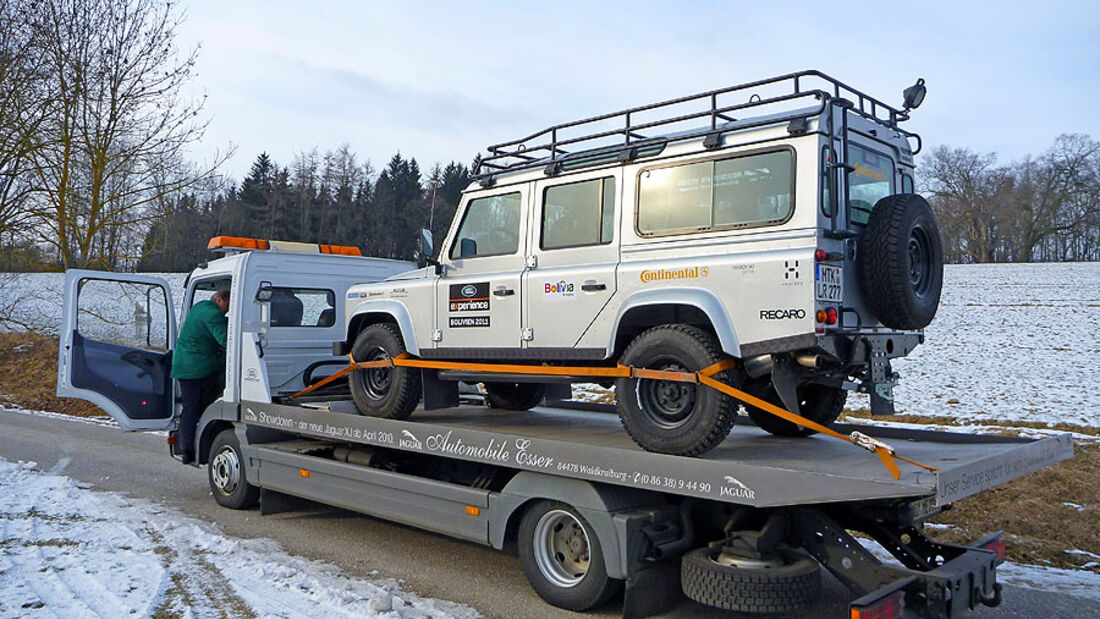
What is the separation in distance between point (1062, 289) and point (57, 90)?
3308 cm

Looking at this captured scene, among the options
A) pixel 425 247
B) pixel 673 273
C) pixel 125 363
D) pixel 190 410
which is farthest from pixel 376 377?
pixel 125 363

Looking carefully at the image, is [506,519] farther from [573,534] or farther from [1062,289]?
[1062,289]

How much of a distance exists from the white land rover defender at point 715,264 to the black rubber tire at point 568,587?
2.31ft

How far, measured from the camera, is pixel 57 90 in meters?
16.8

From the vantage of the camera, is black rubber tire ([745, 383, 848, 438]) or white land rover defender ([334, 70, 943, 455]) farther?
black rubber tire ([745, 383, 848, 438])

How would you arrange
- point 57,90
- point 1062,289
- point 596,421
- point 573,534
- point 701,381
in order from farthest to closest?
point 1062,289
point 57,90
point 596,421
point 573,534
point 701,381

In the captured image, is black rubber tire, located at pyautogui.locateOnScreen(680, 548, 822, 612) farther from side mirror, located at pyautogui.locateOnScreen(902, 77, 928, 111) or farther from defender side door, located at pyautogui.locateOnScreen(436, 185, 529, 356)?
side mirror, located at pyautogui.locateOnScreen(902, 77, 928, 111)

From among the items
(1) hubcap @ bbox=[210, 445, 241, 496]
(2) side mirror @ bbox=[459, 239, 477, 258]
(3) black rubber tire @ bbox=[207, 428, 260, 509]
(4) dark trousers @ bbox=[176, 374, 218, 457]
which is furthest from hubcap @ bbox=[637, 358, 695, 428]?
(4) dark trousers @ bbox=[176, 374, 218, 457]

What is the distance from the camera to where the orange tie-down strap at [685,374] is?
13.9ft

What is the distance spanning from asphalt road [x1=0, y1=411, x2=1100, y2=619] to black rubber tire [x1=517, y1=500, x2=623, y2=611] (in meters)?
0.10

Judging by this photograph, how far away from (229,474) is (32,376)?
14.4m

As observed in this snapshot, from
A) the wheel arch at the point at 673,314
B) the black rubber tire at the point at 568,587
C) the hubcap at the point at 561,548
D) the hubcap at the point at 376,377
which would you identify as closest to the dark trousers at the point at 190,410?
the hubcap at the point at 376,377

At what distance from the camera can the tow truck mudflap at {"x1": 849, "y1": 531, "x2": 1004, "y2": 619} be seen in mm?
3895

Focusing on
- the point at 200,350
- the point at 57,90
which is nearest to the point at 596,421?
the point at 200,350
